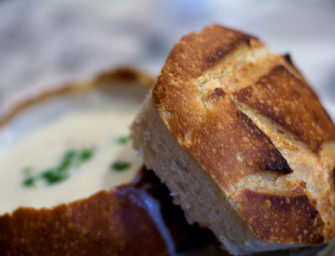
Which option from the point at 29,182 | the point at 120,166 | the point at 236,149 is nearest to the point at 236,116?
the point at 236,149

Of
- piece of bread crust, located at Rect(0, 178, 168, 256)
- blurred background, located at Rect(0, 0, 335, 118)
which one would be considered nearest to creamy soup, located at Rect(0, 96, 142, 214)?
piece of bread crust, located at Rect(0, 178, 168, 256)

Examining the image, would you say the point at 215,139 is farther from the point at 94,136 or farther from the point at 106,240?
the point at 94,136

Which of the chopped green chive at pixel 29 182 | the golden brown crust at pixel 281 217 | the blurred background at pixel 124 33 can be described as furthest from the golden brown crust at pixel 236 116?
the blurred background at pixel 124 33

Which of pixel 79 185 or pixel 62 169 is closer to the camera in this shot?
pixel 79 185

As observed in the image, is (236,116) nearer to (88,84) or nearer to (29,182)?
(29,182)

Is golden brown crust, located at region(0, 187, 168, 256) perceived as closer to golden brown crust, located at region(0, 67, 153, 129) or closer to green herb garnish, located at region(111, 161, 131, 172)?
green herb garnish, located at region(111, 161, 131, 172)

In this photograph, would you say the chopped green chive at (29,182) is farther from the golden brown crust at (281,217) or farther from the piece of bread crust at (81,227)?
the golden brown crust at (281,217)
